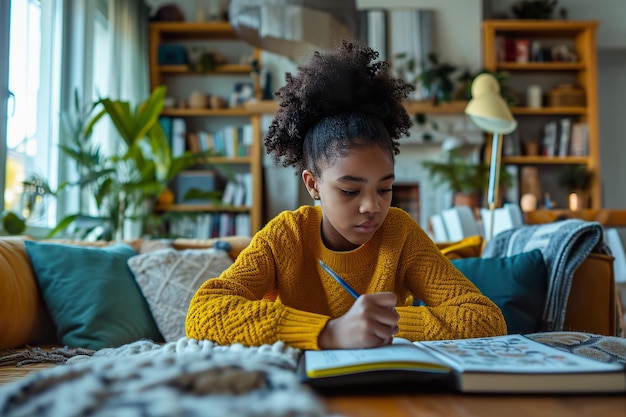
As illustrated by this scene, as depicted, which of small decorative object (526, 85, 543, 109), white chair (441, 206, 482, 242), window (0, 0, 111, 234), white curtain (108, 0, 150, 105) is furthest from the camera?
small decorative object (526, 85, 543, 109)

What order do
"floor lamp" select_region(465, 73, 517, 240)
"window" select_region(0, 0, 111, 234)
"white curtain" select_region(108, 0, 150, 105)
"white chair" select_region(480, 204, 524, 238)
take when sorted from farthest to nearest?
"white curtain" select_region(108, 0, 150, 105)
"window" select_region(0, 0, 111, 234)
"white chair" select_region(480, 204, 524, 238)
"floor lamp" select_region(465, 73, 517, 240)

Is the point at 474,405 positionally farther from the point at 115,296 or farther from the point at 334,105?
the point at 115,296

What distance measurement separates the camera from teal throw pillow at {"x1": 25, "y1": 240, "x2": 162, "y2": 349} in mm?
1881

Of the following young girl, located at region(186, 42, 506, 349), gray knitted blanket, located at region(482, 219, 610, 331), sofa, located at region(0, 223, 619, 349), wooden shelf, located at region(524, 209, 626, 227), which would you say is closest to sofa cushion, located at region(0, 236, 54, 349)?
sofa, located at region(0, 223, 619, 349)

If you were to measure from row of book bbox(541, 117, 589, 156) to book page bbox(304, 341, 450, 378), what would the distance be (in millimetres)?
4943

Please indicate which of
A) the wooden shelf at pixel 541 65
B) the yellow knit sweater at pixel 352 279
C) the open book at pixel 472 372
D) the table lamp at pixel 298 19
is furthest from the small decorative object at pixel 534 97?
the open book at pixel 472 372

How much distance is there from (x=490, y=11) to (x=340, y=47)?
461 centimetres

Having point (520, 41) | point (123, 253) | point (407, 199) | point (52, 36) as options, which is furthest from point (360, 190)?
point (520, 41)

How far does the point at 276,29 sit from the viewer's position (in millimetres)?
2949

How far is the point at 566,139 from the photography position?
5.38m

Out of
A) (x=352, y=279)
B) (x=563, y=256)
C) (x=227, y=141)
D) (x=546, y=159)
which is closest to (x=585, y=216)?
(x=563, y=256)

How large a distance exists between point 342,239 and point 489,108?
58.6 inches

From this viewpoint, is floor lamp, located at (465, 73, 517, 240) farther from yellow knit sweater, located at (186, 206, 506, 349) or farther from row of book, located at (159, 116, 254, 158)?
row of book, located at (159, 116, 254, 158)

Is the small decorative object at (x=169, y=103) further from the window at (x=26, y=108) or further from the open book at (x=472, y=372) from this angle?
the open book at (x=472, y=372)
